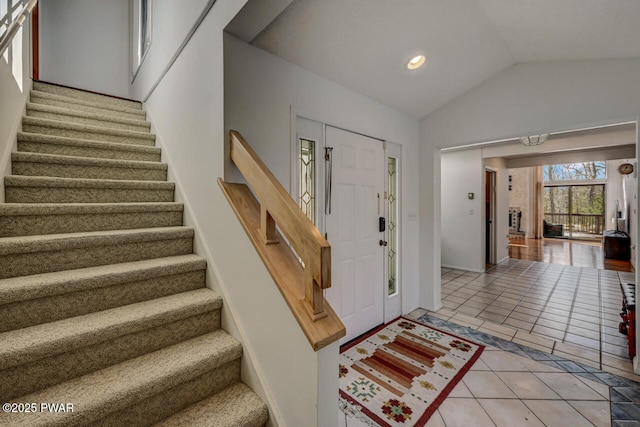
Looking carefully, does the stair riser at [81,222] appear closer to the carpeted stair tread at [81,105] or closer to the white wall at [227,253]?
the white wall at [227,253]

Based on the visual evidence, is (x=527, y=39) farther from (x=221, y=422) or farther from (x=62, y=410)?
(x=62, y=410)

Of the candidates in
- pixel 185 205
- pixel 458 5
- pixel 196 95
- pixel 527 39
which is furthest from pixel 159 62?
pixel 527 39

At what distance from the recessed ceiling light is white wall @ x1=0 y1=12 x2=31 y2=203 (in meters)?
3.03

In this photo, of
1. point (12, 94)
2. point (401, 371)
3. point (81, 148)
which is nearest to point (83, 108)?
point (12, 94)

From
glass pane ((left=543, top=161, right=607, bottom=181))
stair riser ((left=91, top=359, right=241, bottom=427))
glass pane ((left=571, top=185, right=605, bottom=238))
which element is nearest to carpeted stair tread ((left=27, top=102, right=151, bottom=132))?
stair riser ((left=91, top=359, right=241, bottom=427))

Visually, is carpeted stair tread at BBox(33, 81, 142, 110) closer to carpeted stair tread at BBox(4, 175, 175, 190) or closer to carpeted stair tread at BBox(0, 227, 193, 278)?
carpeted stair tread at BBox(4, 175, 175, 190)

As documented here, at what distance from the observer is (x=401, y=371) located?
7.51 ft

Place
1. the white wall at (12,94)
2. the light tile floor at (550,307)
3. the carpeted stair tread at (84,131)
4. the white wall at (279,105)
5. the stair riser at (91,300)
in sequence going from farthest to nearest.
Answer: the light tile floor at (550,307), the carpeted stair tread at (84,131), the white wall at (12,94), the white wall at (279,105), the stair riser at (91,300)

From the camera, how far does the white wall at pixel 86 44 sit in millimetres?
4168

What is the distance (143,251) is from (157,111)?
6.02 ft

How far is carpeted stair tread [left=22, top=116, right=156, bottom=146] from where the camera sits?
7.48ft

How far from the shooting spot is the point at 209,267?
1739 mm

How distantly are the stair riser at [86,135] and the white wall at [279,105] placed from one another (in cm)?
164

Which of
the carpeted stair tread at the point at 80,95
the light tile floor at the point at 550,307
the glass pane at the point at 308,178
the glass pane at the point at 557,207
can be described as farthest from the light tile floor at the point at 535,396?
the glass pane at the point at 557,207
